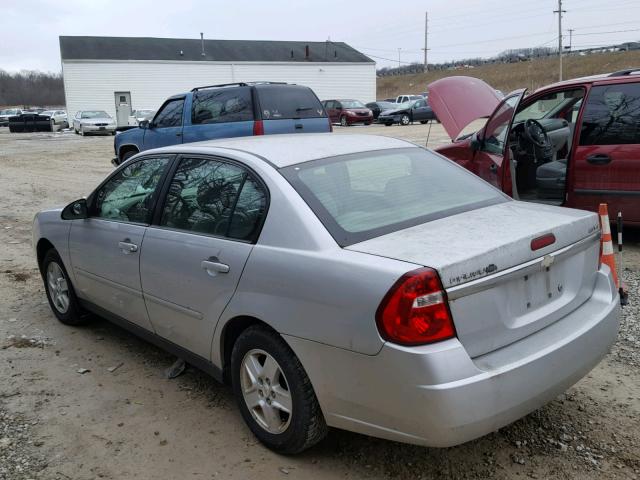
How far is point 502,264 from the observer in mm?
2578

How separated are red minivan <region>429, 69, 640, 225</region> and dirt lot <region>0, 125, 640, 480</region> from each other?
67.1 inches

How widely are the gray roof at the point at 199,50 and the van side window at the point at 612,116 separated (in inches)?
1734

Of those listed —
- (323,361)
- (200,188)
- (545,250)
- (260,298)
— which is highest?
(200,188)

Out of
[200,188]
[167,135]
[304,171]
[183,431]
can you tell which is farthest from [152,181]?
[167,135]

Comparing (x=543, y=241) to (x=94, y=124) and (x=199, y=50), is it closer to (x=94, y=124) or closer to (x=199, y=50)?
(x=94, y=124)

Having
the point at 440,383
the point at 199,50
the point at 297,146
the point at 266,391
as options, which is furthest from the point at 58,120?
the point at 440,383

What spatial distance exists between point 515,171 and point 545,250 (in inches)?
160

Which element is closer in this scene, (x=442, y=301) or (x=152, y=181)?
(x=442, y=301)

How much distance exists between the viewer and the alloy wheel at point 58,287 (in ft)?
16.1

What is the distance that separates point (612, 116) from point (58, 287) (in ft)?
17.6

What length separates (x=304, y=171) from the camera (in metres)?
3.21

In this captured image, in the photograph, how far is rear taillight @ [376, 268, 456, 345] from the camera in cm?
239

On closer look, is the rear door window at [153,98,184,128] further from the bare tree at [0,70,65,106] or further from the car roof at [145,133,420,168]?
the bare tree at [0,70,65,106]

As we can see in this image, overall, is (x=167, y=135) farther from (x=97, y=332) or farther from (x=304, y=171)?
(x=304, y=171)
